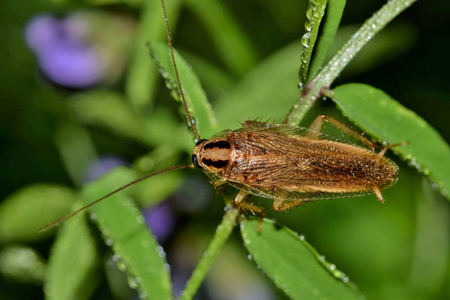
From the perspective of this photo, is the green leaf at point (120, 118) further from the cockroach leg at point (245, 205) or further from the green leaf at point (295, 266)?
the green leaf at point (295, 266)

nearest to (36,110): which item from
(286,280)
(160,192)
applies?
(160,192)

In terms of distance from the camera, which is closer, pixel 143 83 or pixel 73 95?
pixel 143 83

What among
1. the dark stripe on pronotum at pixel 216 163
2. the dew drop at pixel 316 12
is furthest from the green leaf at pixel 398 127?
the dark stripe on pronotum at pixel 216 163

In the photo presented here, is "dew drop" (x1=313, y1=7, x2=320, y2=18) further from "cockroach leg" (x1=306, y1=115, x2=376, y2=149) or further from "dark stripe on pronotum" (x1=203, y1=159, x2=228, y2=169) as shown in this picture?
"dark stripe on pronotum" (x1=203, y1=159, x2=228, y2=169)

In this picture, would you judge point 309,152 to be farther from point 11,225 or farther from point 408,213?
point 11,225

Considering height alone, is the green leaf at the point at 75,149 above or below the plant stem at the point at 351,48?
below

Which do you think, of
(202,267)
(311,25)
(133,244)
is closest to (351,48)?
(311,25)
